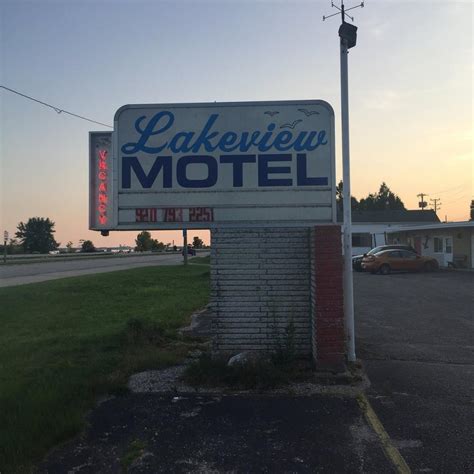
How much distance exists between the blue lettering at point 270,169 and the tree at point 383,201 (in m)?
102

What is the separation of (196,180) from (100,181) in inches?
58.9

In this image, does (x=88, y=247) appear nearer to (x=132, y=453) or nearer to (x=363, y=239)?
(x=363, y=239)

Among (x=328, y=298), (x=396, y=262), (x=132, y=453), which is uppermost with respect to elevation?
(x=328, y=298)

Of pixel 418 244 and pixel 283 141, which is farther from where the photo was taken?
pixel 418 244

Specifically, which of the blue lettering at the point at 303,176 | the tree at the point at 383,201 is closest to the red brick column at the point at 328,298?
the blue lettering at the point at 303,176

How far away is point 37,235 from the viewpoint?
122 metres

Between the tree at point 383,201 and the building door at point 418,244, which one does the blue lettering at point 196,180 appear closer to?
the building door at point 418,244

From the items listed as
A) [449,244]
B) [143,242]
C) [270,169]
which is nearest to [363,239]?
[449,244]

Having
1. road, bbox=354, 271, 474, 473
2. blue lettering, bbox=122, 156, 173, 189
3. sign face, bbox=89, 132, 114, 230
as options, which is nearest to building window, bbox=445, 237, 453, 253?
road, bbox=354, 271, 474, 473

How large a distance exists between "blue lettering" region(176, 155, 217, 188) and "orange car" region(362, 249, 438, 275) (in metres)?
21.6

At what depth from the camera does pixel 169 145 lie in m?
7.31

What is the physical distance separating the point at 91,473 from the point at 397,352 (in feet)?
18.4

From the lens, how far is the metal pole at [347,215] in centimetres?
710

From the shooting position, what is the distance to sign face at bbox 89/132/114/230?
7.38 metres
